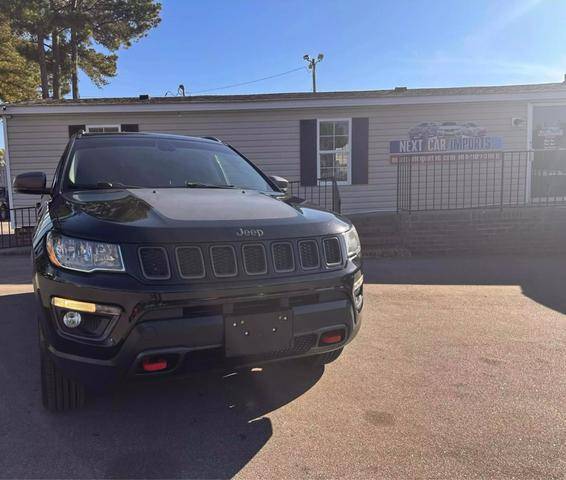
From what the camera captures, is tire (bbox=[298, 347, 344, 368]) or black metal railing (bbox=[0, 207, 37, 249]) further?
black metal railing (bbox=[0, 207, 37, 249])

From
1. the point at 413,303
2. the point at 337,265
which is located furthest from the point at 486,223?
the point at 337,265

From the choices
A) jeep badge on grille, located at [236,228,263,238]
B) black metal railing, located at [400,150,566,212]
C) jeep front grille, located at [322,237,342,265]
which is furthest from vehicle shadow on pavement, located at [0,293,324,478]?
black metal railing, located at [400,150,566,212]

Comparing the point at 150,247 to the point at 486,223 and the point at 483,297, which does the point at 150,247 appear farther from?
the point at 486,223

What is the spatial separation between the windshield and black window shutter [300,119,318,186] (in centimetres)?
698

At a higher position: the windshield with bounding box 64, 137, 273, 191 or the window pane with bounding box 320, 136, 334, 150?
the window pane with bounding box 320, 136, 334, 150

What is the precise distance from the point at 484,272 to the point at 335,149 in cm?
510

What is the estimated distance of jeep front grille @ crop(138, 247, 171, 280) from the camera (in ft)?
7.86

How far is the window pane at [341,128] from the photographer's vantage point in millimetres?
11253

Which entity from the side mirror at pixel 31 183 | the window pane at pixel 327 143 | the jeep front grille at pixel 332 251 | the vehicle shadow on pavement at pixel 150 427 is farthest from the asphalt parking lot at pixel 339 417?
the window pane at pixel 327 143

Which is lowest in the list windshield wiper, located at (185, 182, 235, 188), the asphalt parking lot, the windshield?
the asphalt parking lot

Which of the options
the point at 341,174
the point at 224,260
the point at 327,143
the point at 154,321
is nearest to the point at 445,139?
the point at 341,174

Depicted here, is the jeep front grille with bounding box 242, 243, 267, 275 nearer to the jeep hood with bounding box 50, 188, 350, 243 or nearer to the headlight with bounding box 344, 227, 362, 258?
the jeep hood with bounding box 50, 188, 350, 243

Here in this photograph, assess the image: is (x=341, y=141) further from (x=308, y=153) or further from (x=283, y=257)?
(x=283, y=257)

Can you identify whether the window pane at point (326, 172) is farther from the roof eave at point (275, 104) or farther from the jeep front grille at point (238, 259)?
the jeep front grille at point (238, 259)
